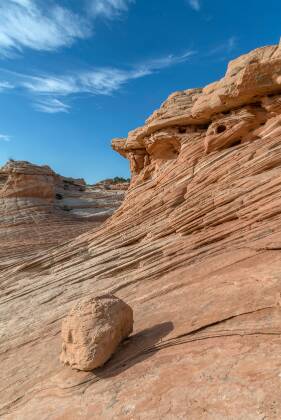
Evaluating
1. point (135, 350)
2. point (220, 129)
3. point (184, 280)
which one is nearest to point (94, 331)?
point (135, 350)

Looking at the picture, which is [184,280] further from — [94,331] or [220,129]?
[220,129]

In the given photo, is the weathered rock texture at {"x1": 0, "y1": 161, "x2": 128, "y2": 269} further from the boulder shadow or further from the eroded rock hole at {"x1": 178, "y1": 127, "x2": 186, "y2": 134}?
the boulder shadow

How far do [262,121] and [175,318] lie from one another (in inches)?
364

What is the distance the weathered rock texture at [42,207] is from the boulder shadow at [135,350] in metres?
17.6

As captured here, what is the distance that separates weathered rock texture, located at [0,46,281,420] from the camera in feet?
18.0

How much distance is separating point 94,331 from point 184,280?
365 cm

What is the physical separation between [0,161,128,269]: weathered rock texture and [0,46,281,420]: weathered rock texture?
9.59 metres

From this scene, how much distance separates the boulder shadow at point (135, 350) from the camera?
6.70 metres

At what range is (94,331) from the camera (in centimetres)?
689

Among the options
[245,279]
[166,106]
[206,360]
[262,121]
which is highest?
[166,106]

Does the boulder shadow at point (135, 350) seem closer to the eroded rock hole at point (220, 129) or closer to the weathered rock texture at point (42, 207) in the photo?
the eroded rock hole at point (220, 129)

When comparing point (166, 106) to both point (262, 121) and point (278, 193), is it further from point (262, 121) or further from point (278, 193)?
point (278, 193)

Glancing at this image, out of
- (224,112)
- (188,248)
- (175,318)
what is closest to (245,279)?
(175,318)

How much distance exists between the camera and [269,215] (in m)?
10.3
